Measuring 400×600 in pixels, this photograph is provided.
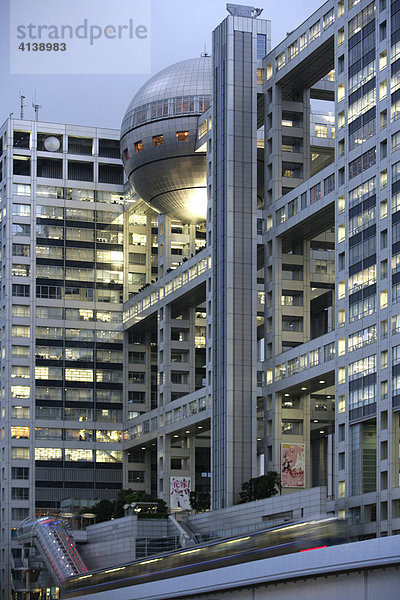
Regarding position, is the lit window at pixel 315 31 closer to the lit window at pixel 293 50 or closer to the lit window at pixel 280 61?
the lit window at pixel 293 50

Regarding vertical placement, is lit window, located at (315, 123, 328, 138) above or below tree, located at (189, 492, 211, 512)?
above

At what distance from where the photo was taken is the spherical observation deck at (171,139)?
146000 millimetres

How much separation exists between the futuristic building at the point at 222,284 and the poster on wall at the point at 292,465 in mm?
220

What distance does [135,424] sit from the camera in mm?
162875

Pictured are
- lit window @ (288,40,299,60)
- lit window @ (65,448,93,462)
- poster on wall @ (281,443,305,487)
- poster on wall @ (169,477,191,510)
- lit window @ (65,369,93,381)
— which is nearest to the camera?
poster on wall @ (281,443,305,487)

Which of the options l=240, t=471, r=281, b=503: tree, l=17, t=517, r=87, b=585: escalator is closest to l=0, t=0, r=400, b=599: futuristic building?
l=240, t=471, r=281, b=503: tree

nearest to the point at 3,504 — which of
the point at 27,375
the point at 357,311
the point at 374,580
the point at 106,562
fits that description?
the point at 27,375

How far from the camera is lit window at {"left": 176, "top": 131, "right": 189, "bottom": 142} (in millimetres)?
144875

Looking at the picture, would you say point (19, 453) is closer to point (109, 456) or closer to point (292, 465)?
point (109, 456)

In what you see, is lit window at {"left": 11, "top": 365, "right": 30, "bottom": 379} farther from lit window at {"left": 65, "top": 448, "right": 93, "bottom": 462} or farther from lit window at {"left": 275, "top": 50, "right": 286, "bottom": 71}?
lit window at {"left": 275, "top": 50, "right": 286, "bottom": 71}

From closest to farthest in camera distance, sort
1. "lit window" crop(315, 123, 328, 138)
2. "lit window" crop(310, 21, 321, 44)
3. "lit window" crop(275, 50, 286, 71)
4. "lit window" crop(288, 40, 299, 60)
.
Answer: "lit window" crop(310, 21, 321, 44), "lit window" crop(288, 40, 299, 60), "lit window" crop(275, 50, 286, 71), "lit window" crop(315, 123, 328, 138)

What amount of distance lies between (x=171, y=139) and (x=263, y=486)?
48618mm

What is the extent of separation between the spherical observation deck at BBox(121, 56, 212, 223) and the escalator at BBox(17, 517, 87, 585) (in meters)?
41.5

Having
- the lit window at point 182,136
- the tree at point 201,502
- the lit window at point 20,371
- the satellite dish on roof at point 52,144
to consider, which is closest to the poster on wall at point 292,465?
the tree at point 201,502
